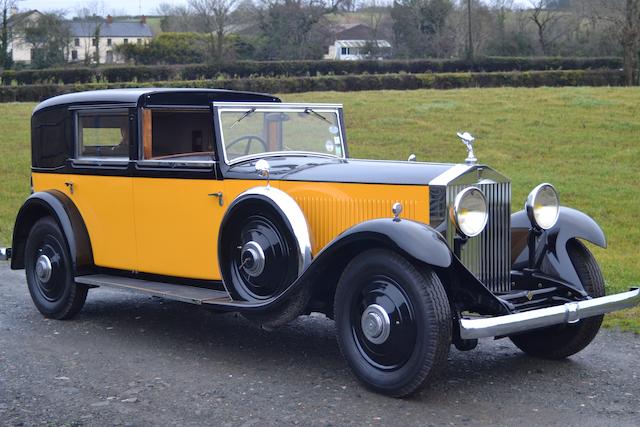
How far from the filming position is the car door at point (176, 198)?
21.2 feet

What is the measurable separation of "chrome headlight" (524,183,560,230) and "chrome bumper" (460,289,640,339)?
2.37ft

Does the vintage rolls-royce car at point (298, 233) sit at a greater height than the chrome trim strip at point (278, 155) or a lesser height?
lesser

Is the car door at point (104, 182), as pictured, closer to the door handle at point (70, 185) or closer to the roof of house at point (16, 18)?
the door handle at point (70, 185)

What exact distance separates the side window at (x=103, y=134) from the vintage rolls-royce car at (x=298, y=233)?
0.05 feet

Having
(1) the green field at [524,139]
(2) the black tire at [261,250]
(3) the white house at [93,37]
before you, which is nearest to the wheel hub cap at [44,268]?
(2) the black tire at [261,250]

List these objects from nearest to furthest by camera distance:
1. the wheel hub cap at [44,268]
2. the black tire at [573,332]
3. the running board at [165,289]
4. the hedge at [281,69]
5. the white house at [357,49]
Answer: the black tire at [573,332] < the running board at [165,289] < the wheel hub cap at [44,268] < the hedge at [281,69] < the white house at [357,49]

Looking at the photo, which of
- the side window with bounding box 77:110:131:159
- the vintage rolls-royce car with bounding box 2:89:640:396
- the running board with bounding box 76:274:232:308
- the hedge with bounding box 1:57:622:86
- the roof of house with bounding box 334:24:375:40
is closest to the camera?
the vintage rolls-royce car with bounding box 2:89:640:396

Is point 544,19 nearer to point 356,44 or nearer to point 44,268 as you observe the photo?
point 356,44

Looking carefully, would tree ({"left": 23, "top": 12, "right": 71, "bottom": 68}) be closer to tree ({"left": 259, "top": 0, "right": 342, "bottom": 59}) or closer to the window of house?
tree ({"left": 259, "top": 0, "right": 342, "bottom": 59})

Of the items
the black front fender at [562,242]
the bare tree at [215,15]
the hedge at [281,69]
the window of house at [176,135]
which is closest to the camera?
the black front fender at [562,242]

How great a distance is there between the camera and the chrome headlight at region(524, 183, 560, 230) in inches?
235

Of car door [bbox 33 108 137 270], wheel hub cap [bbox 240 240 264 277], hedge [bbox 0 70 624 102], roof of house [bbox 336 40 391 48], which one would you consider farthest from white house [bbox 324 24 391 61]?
wheel hub cap [bbox 240 240 264 277]

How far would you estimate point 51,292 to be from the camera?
A: 7.40 metres

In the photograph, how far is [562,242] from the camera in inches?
239
